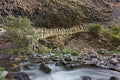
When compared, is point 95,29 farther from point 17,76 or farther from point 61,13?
point 17,76

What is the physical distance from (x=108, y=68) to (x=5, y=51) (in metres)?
3.97

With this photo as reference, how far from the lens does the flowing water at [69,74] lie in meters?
8.63

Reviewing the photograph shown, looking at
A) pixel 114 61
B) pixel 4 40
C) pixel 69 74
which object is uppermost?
pixel 4 40

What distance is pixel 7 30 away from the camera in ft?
36.5

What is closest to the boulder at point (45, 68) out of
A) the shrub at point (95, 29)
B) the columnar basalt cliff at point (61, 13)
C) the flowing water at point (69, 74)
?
the flowing water at point (69, 74)

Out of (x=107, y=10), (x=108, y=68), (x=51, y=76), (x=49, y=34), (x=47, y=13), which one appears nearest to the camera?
(x=51, y=76)

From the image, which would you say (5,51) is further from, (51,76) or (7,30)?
(51,76)

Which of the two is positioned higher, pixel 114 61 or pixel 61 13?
pixel 61 13

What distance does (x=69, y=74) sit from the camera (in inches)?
353

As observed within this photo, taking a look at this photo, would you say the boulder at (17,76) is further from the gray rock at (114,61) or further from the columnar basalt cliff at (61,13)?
the columnar basalt cliff at (61,13)

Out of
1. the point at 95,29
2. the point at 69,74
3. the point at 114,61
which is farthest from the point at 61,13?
the point at 69,74

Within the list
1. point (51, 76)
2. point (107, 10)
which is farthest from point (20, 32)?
point (107, 10)

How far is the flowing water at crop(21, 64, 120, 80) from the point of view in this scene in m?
8.63

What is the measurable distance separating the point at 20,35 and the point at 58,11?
17.3ft
